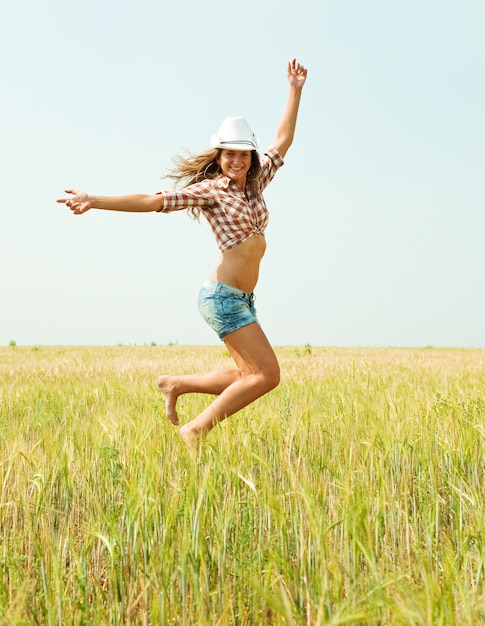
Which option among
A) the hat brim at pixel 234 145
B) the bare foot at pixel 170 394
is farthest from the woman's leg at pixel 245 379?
the hat brim at pixel 234 145

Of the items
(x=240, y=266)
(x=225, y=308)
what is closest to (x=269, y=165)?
(x=240, y=266)

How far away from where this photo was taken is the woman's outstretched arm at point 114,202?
139 inches

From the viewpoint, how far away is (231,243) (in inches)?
158

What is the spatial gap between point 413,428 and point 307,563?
2.08 meters

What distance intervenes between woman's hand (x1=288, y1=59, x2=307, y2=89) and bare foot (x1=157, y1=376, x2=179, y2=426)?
2383 millimetres

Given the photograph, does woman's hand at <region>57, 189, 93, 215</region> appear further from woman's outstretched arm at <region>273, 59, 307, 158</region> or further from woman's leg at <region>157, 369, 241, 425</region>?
woman's outstretched arm at <region>273, 59, 307, 158</region>

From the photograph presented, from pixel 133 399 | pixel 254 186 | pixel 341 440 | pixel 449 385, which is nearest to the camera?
pixel 341 440

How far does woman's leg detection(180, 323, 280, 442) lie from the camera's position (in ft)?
12.8

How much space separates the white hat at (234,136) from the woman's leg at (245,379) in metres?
1.12

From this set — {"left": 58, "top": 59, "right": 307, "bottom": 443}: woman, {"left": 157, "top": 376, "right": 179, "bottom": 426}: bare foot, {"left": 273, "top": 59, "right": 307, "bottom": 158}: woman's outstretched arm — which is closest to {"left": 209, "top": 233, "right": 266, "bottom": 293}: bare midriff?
{"left": 58, "top": 59, "right": 307, "bottom": 443}: woman

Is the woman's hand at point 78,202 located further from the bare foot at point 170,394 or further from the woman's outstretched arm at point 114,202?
the bare foot at point 170,394

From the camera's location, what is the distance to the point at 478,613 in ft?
5.51

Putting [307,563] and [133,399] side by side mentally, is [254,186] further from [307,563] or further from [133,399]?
[307,563]

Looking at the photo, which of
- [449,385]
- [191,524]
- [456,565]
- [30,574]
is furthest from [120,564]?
[449,385]
